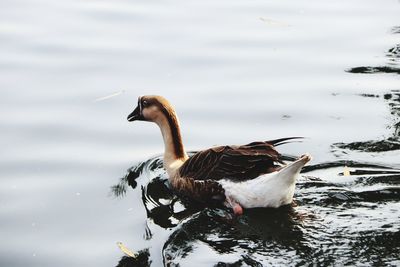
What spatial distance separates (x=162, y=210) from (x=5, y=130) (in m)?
2.45

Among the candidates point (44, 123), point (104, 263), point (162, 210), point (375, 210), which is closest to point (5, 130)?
point (44, 123)

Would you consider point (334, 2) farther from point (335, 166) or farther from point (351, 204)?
point (351, 204)

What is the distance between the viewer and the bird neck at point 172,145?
8.80 metres

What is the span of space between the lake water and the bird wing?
38 centimetres

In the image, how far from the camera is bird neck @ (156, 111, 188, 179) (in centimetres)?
880

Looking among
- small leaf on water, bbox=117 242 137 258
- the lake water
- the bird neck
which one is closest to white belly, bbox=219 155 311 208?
the lake water

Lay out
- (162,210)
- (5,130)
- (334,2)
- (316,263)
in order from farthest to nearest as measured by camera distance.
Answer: (334,2)
(5,130)
(162,210)
(316,263)

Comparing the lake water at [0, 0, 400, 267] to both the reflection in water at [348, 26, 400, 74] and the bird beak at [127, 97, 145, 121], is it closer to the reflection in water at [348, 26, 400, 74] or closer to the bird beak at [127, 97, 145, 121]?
the reflection in water at [348, 26, 400, 74]

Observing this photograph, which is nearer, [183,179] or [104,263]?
[104,263]

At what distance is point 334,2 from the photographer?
518 inches

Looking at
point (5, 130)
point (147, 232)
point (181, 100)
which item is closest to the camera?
point (147, 232)

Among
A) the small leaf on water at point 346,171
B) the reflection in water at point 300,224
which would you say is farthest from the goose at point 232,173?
the small leaf on water at point 346,171

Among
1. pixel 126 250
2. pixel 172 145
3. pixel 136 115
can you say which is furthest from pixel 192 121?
pixel 126 250

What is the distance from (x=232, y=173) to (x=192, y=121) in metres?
1.76
